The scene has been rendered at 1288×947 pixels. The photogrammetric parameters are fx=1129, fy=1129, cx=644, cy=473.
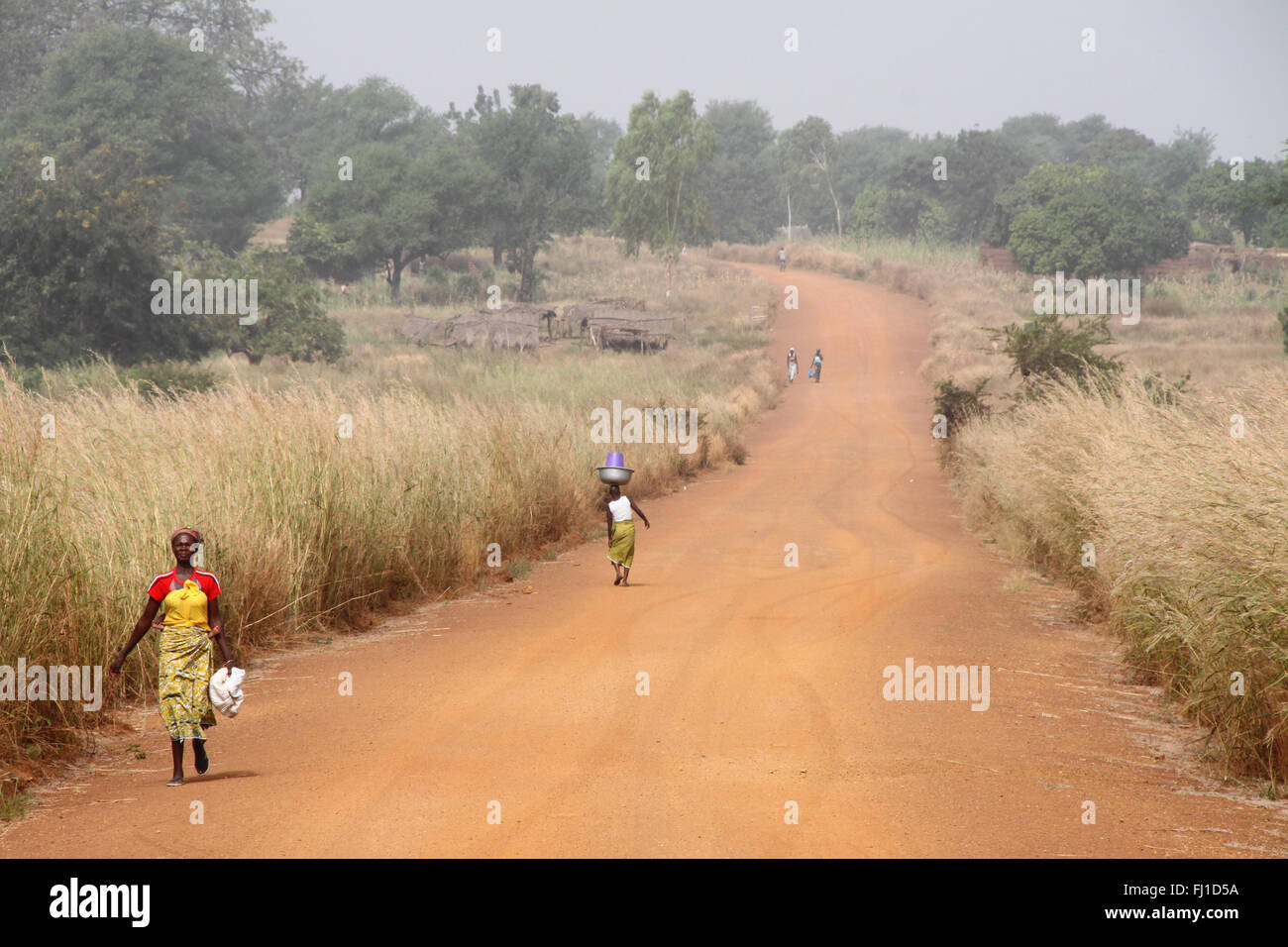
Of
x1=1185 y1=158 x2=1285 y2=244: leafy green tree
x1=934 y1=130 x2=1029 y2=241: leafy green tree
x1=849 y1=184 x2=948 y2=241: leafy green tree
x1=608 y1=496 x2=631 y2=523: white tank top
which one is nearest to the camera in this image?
x1=608 y1=496 x2=631 y2=523: white tank top

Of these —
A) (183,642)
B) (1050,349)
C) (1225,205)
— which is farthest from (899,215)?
(183,642)

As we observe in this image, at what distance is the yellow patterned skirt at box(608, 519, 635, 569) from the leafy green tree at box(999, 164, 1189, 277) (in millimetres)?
51413

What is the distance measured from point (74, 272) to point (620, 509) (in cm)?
2251

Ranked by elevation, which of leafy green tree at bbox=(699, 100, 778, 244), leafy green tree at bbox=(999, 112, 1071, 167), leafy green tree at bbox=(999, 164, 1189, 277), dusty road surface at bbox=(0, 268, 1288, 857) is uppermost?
leafy green tree at bbox=(999, 112, 1071, 167)

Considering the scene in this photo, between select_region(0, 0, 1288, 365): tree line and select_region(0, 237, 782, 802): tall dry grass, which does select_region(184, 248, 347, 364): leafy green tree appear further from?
select_region(0, 237, 782, 802): tall dry grass

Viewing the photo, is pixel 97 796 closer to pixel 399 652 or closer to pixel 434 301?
pixel 399 652

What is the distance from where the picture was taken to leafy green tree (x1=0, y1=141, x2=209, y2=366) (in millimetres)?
28328

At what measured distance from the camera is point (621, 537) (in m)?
12.4

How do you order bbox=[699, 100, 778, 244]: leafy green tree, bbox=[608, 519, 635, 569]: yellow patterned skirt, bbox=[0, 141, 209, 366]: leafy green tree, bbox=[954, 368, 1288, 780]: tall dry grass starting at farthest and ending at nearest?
bbox=[699, 100, 778, 244]: leafy green tree, bbox=[0, 141, 209, 366]: leafy green tree, bbox=[608, 519, 635, 569]: yellow patterned skirt, bbox=[954, 368, 1288, 780]: tall dry grass

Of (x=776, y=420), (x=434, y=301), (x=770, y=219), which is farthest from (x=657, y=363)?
(x=770, y=219)

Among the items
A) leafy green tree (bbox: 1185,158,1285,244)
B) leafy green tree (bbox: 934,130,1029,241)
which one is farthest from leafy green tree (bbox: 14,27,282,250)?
leafy green tree (bbox: 1185,158,1285,244)

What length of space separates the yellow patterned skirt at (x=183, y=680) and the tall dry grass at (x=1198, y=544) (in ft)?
18.6

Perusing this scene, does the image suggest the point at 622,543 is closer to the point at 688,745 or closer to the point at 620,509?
the point at 620,509

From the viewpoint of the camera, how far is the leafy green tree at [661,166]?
52.1 metres
